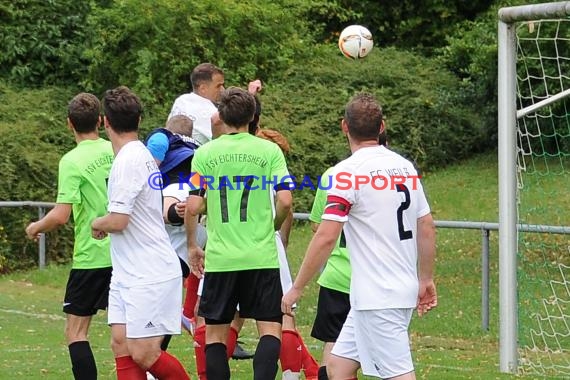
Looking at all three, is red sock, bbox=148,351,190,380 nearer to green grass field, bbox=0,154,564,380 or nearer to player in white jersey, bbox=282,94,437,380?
player in white jersey, bbox=282,94,437,380

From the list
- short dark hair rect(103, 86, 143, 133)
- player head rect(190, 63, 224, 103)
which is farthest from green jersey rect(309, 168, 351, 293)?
player head rect(190, 63, 224, 103)

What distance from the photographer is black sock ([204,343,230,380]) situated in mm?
7488

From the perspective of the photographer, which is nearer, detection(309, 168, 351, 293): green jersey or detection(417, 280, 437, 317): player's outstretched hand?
detection(417, 280, 437, 317): player's outstretched hand

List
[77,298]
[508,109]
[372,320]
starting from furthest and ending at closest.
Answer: [508,109] → [77,298] → [372,320]

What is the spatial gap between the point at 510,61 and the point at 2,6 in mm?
14765

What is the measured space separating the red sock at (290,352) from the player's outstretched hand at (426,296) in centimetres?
175

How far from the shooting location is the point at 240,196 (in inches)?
291

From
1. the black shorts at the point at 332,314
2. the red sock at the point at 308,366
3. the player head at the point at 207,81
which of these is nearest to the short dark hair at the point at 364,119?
the black shorts at the point at 332,314

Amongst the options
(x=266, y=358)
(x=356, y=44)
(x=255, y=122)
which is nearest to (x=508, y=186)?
(x=255, y=122)

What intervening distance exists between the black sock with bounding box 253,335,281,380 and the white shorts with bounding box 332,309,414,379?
1.17 m

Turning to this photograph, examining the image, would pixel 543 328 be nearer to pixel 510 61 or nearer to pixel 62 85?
pixel 510 61

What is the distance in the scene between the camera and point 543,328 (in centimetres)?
1102

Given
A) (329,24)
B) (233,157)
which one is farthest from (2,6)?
(233,157)

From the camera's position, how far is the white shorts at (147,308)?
7.02 meters
